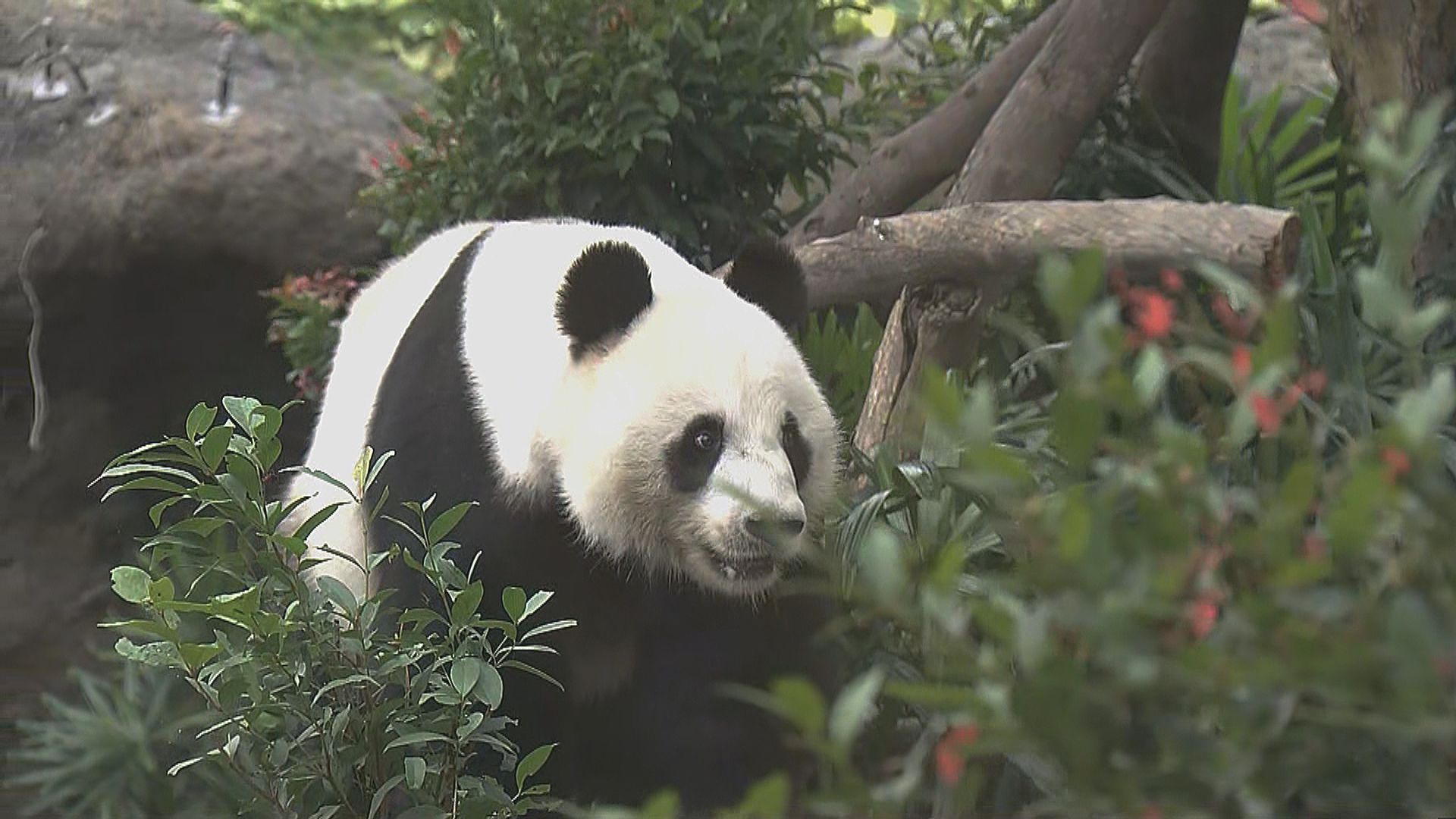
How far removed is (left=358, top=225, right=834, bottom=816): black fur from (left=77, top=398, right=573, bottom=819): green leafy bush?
A: 11.2 inches

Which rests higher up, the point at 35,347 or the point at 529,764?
the point at 529,764

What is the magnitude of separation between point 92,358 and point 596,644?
3.99 m

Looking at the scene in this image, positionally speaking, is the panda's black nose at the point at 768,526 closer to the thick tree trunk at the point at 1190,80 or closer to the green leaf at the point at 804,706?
the green leaf at the point at 804,706

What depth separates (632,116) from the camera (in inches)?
185

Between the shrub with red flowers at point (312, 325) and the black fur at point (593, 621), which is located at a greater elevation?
the black fur at point (593, 621)

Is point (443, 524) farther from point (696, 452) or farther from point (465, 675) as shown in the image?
point (696, 452)

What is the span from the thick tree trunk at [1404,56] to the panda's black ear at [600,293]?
2.06m

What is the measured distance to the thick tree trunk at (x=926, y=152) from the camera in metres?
5.13

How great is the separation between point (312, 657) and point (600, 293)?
833 millimetres

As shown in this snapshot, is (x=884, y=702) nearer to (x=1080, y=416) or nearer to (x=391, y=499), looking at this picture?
(x=391, y=499)

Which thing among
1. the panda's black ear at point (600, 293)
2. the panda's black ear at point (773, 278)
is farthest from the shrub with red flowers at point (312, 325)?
the panda's black ear at point (600, 293)

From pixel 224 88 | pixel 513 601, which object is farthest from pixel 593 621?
pixel 224 88

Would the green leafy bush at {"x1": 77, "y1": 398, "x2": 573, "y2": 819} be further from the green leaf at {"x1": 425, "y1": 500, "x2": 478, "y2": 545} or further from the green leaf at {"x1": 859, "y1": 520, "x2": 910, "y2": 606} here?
the green leaf at {"x1": 859, "y1": 520, "x2": 910, "y2": 606}

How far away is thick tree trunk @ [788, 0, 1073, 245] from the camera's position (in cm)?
513
